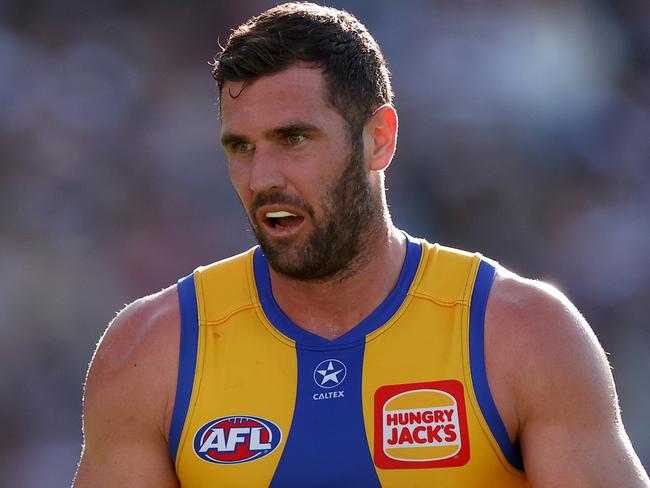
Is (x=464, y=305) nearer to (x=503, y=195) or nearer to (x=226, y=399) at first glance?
(x=226, y=399)

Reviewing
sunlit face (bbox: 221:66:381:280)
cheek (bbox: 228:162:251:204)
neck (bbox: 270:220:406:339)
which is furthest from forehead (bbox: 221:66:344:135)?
neck (bbox: 270:220:406:339)

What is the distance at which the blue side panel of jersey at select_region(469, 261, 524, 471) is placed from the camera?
3.24 metres

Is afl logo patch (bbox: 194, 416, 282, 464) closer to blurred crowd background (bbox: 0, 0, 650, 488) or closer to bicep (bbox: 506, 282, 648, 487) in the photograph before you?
bicep (bbox: 506, 282, 648, 487)

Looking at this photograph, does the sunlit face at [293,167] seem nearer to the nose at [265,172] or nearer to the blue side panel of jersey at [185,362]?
the nose at [265,172]

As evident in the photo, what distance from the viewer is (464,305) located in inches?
136

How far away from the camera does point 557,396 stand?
3.18m

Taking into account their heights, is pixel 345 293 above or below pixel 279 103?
below

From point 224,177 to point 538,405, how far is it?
533cm

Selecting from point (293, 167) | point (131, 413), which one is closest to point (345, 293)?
point (293, 167)

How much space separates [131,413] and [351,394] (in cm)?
66

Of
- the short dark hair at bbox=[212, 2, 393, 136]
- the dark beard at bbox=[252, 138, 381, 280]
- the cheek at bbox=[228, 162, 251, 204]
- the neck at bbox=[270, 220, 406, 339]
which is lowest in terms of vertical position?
the neck at bbox=[270, 220, 406, 339]

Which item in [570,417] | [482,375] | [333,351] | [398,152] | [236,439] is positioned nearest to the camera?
[570,417]

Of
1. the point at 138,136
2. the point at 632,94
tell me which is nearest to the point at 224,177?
the point at 138,136

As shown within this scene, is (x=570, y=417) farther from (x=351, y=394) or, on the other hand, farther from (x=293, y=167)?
(x=293, y=167)
